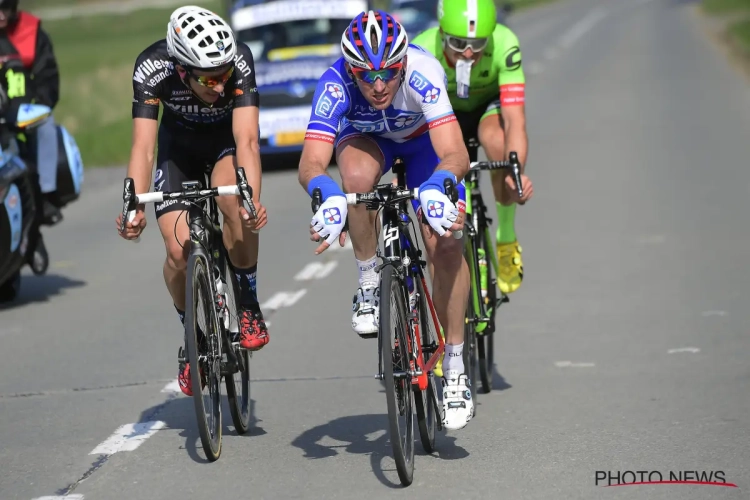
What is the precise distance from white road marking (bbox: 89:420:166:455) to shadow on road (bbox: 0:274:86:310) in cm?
442

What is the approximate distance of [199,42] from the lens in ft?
21.0

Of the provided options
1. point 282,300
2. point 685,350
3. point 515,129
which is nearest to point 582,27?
point 282,300

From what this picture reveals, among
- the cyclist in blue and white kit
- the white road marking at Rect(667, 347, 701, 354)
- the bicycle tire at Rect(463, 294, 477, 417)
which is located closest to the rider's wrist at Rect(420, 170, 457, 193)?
the cyclist in blue and white kit

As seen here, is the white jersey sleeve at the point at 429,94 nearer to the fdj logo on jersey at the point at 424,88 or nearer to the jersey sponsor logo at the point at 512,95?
the fdj logo on jersey at the point at 424,88

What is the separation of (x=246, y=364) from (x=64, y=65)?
39383 mm

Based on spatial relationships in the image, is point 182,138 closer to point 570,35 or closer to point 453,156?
point 453,156

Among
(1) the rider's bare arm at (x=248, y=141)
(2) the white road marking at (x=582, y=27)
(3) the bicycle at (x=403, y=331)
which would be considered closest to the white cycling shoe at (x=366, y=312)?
(3) the bicycle at (x=403, y=331)

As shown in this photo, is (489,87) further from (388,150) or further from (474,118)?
(388,150)

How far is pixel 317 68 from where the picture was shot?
65.1ft

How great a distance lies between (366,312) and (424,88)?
107 centimetres

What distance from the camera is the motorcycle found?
10484 mm

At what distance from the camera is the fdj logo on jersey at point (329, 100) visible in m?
6.24

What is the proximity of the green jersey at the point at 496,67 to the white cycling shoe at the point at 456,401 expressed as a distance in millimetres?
2266

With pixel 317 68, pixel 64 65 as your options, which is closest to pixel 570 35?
pixel 64 65
